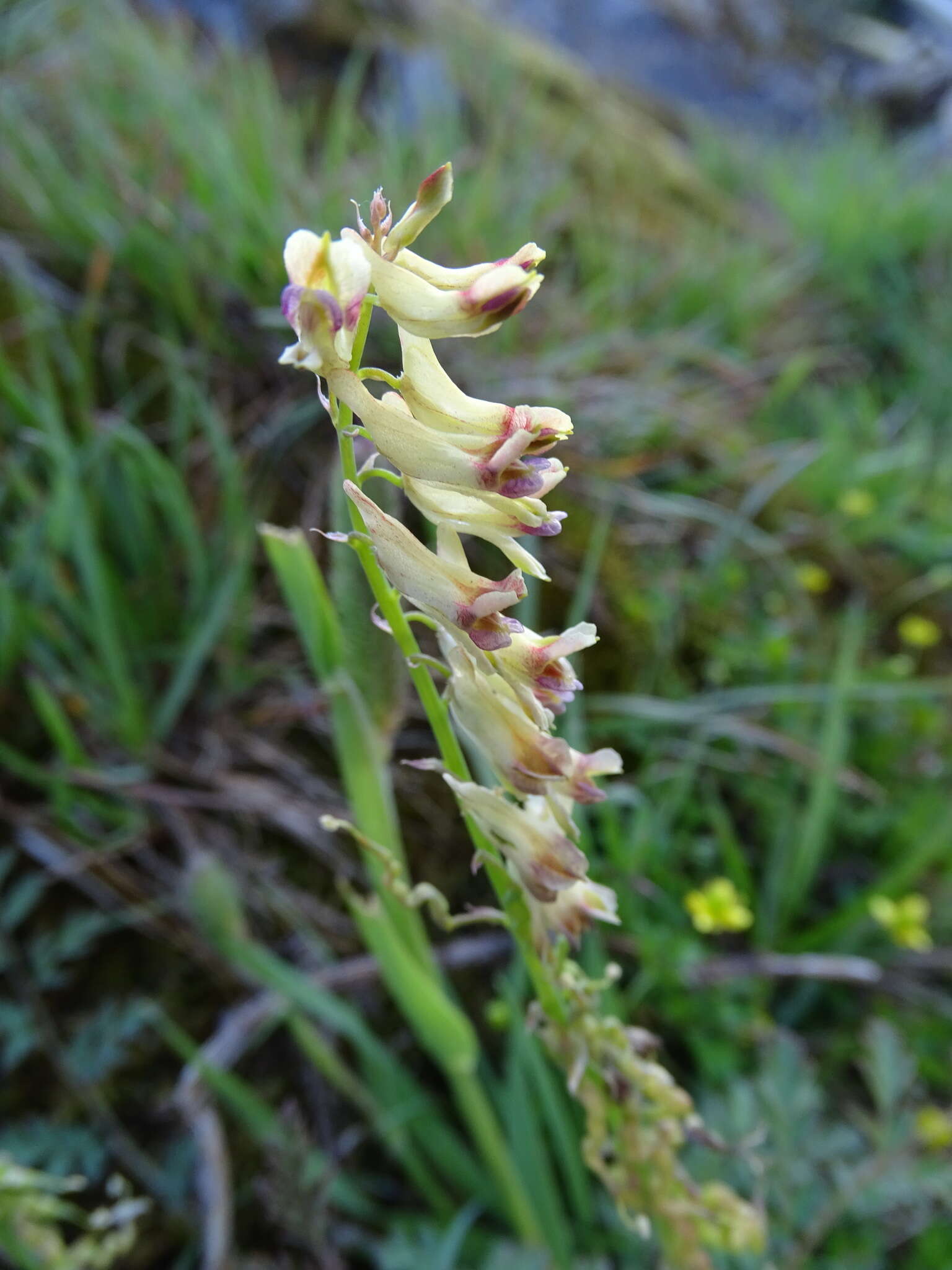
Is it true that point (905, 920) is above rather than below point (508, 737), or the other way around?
below

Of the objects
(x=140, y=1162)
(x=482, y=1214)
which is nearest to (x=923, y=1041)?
(x=482, y=1214)

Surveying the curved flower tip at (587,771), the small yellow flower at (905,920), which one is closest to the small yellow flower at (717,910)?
the small yellow flower at (905,920)

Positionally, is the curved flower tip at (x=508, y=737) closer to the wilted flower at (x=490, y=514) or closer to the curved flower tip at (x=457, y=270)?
the wilted flower at (x=490, y=514)

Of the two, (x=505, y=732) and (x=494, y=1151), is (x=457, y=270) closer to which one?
(x=505, y=732)

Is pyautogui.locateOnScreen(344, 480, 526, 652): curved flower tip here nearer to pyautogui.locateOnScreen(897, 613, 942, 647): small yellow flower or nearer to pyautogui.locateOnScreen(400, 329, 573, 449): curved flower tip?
pyautogui.locateOnScreen(400, 329, 573, 449): curved flower tip

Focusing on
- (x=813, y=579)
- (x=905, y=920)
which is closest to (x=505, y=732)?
(x=905, y=920)
